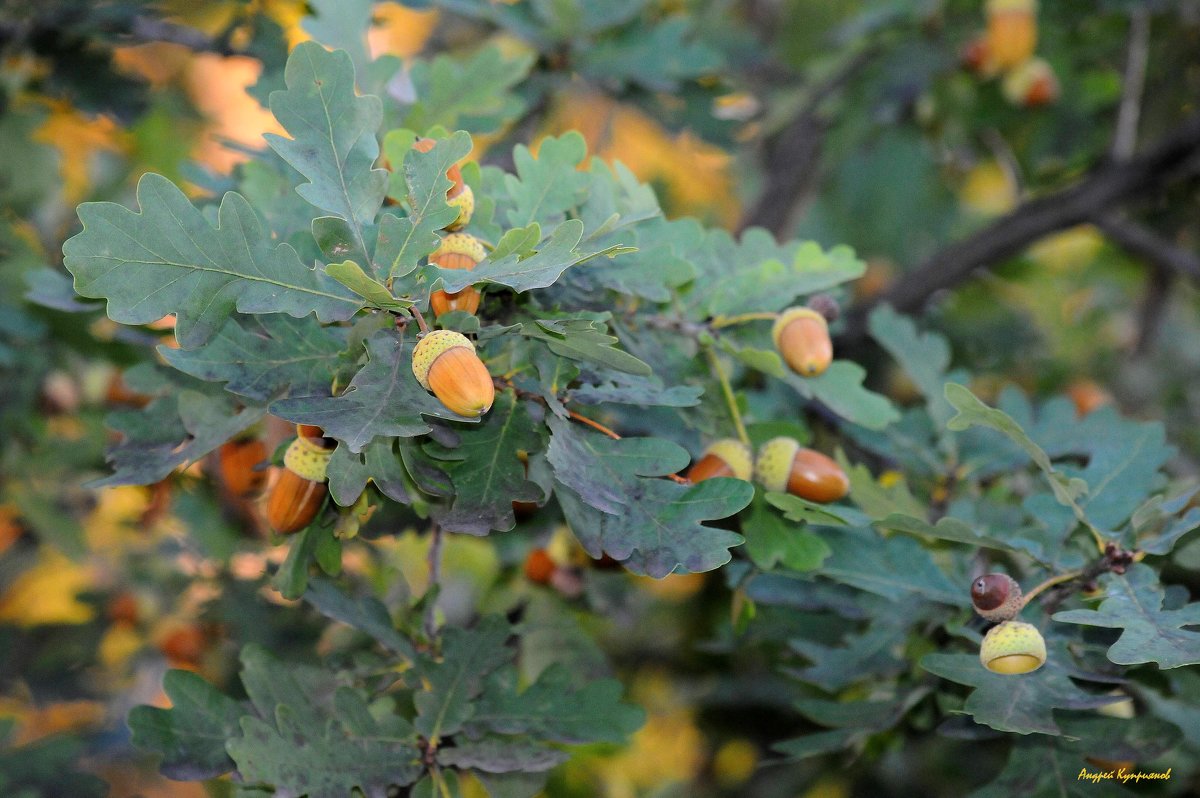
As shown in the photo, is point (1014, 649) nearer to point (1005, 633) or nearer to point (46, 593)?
point (1005, 633)

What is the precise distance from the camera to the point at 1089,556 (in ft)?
3.33

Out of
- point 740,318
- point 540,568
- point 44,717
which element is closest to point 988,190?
point 540,568

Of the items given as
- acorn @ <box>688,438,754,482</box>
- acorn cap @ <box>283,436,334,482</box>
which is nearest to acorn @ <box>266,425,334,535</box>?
acorn cap @ <box>283,436,334,482</box>

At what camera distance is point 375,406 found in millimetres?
773

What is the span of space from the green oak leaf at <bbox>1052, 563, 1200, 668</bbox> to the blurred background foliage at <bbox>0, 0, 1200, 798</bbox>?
9.4 inches

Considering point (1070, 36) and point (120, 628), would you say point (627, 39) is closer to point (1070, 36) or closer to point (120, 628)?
point (1070, 36)

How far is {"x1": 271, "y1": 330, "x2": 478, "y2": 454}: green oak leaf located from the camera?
2.48 ft

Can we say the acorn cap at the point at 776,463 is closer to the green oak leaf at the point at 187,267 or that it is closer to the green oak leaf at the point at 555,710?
the green oak leaf at the point at 555,710

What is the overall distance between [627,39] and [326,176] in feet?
3.07

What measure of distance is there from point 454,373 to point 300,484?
229 millimetres

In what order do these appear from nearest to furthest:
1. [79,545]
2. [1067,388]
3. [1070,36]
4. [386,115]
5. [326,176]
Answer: [326,176], [386,115], [79,545], [1070,36], [1067,388]

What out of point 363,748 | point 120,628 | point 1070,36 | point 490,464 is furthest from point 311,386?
point 1070,36

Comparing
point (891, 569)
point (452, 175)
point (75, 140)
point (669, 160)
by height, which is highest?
point (452, 175)

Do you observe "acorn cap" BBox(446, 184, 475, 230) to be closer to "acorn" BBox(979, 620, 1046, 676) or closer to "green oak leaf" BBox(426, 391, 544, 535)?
"green oak leaf" BBox(426, 391, 544, 535)
